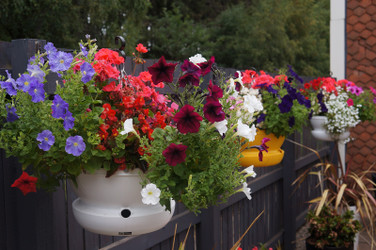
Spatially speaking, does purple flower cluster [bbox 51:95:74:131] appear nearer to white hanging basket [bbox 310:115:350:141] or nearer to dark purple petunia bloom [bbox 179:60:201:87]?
dark purple petunia bloom [bbox 179:60:201:87]

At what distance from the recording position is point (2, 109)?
1.15 metres

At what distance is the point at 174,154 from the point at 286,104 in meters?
1.33

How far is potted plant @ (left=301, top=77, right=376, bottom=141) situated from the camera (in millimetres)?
3266

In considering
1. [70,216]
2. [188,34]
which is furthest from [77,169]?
[188,34]

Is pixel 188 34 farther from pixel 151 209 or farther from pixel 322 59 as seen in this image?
pixel 151 209

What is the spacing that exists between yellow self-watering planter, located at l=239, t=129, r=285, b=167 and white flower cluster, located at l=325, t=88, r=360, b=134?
1.12 m

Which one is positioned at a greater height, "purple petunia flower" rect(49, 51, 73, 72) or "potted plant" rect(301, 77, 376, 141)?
"purple petunia flower" rect(49, 51, 73, 72)

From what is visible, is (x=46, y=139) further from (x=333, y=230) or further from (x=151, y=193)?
(x=333, y=230)

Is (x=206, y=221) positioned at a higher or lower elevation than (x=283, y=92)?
lower

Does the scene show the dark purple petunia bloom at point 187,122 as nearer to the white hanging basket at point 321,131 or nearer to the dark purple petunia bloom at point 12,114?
the dark purple petunia bloom at point 12,114

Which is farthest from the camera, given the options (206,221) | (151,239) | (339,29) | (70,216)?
(339,29)

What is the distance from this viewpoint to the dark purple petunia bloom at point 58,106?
1.07 meters

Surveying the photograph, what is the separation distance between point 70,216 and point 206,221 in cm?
117

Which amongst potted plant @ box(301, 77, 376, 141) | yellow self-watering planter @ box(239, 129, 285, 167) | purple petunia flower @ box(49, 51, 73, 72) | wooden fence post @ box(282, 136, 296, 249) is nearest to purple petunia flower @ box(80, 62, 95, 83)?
purple petunia flower @ box(49, 51, 73, 72)
